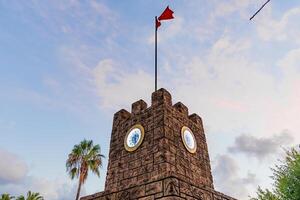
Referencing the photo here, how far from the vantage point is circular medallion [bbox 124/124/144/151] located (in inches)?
336

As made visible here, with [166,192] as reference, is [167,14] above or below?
above

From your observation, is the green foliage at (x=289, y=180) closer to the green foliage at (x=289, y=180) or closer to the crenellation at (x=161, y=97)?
the green foliage at (x=289, y=180)

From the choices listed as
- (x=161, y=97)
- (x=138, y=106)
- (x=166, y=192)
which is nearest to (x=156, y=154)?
(x=166, y=192)

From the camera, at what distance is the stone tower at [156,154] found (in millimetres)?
6418

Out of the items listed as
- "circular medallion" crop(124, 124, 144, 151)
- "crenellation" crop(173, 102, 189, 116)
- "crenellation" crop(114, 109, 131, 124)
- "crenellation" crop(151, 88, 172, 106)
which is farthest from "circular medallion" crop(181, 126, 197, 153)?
"crenellation" crop(114, 109, 131, 124)

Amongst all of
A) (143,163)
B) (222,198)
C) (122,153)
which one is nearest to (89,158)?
(122,153)

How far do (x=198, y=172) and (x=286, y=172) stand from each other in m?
3.50

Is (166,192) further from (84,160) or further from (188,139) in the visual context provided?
(84,160)

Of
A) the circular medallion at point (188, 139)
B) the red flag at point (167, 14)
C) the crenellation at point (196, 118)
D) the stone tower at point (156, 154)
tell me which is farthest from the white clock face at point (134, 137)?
the red flag at point (167, 14)

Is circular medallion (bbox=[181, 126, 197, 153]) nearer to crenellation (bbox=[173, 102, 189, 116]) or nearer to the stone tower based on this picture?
the stone tower

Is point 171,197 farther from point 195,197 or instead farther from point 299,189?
point 299,189

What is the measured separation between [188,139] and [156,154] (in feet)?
6.03

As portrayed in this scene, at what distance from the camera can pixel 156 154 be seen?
25.1 feet

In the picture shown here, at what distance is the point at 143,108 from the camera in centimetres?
961
